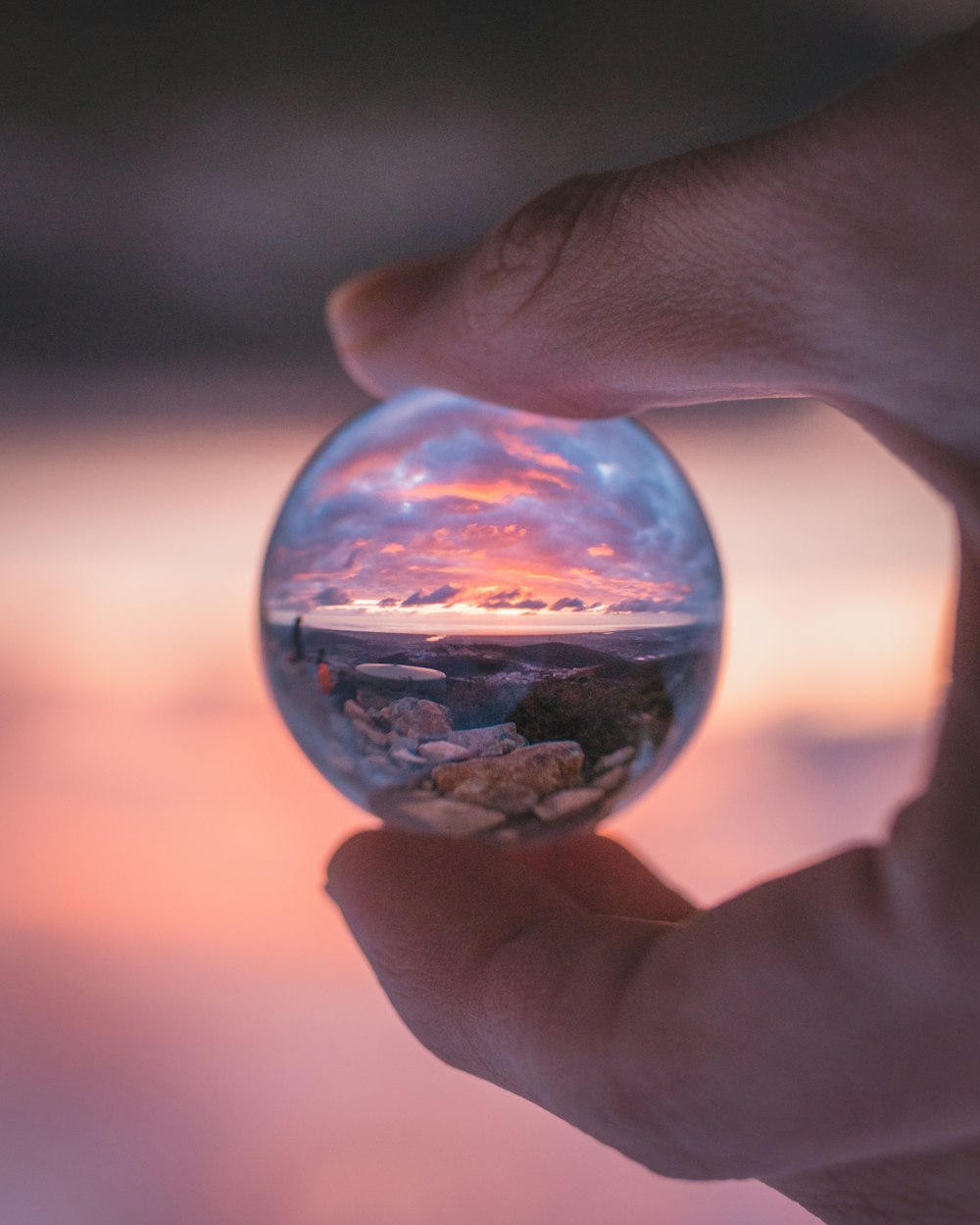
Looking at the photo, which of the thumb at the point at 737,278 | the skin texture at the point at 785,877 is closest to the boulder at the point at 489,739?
the skin texture at the point at 785,877

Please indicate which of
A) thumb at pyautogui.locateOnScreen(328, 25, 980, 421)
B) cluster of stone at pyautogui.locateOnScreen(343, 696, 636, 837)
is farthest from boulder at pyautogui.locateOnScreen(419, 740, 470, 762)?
thumb at pyautogui.locateOnScreen(328, 25, 980, 421)

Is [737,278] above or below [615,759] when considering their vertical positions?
above

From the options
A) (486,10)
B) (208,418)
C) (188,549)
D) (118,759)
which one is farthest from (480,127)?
(118,759)

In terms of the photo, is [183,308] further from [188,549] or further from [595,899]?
[595,899]

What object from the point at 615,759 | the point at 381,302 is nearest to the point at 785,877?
the point at 615,759

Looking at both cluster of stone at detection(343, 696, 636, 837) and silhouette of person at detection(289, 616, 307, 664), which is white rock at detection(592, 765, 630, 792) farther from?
silhouette of person at detection(289, 616, 307, 664)

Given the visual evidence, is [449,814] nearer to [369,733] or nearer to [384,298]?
[369,733]
